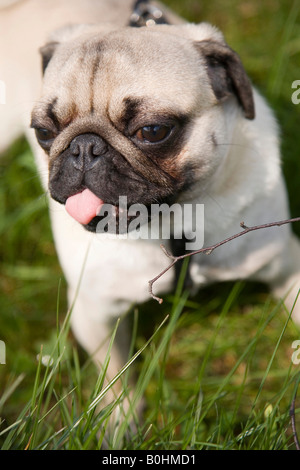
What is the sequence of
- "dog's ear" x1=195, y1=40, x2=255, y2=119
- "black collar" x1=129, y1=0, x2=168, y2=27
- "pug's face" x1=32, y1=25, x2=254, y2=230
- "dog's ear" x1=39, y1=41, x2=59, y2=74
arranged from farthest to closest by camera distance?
"black collar" x1=129, y1=0, x2=168, y2=27 → "dog's ear" x1=39, y1=41, x2=59, y2=74 → "dog's ear" x1=195, y1=40, x2=255, y2=119 → "pug's face" x1=32, y1=25, x2=254, y2=230

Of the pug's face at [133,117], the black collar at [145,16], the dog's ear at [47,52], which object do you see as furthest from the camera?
the black collar at [145,16]

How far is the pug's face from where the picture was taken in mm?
1876

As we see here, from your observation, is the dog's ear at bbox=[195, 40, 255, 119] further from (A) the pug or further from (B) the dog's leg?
(B) the dog's leg

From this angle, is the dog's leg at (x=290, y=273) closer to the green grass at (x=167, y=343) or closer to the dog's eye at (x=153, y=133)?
the green grass at (x=167, y=343)

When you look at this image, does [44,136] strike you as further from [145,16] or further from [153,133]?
[145,16]

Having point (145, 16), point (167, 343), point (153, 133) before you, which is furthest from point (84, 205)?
point (145, 16)

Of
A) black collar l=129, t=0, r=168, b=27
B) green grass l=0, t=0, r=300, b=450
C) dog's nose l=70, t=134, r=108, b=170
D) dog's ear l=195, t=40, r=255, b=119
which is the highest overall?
black collar l=129, t=0, r=168, b=27

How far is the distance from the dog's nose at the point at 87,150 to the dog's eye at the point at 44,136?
0.67 ft

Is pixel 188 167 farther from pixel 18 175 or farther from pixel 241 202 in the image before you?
pixel 18 175

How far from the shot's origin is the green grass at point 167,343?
1.95 metres

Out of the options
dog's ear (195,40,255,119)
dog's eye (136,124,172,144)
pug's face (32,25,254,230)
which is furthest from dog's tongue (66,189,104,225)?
dog's ear (195,40,255,119)

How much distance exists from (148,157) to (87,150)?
204 mm

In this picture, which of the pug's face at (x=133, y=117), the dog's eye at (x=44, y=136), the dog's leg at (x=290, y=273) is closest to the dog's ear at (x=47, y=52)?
the pug's face at (x=133, y=117)

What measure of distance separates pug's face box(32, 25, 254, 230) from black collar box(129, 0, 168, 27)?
0.38m
